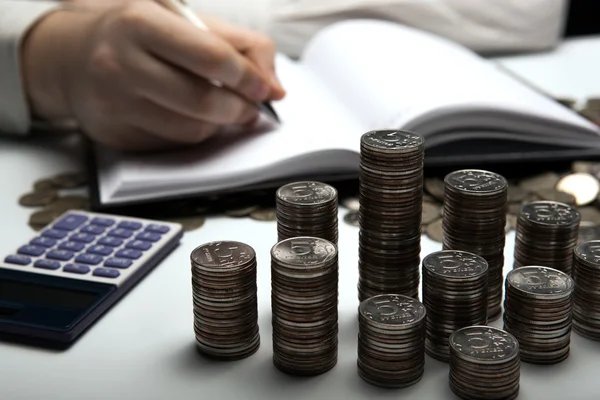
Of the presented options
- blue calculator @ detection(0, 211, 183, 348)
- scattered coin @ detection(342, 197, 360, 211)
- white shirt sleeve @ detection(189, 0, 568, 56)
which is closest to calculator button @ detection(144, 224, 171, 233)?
blue calculator @ detection(0, 211, 183, 348)

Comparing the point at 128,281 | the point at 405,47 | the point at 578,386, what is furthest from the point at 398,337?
the point at 405,47

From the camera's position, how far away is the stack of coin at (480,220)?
0.69 metres

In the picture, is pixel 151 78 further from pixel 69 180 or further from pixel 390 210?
pixel 390 210

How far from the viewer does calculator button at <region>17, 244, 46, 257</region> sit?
800 millimetres

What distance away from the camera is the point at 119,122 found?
1.01 meters

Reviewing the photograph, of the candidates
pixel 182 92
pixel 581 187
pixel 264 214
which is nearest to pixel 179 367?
pixel 264 214

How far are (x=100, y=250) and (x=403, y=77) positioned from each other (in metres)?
0.47

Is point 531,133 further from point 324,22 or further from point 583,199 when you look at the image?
point 324,22

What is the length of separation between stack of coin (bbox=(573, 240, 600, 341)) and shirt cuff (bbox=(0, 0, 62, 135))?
2.44 feet

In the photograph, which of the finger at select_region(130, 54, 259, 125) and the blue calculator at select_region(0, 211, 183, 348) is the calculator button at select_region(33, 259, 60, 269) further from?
the finger at select_region(130, 54, 259, 125)

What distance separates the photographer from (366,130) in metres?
1.03

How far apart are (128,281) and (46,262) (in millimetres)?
77

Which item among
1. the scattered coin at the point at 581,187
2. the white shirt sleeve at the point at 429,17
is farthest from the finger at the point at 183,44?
the white shirt sleeve at the point at 429,17

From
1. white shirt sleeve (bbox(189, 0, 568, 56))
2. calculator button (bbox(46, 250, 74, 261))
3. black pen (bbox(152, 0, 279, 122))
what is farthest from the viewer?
white shirt sleeve (bbox(189, 0, 568, 56))
